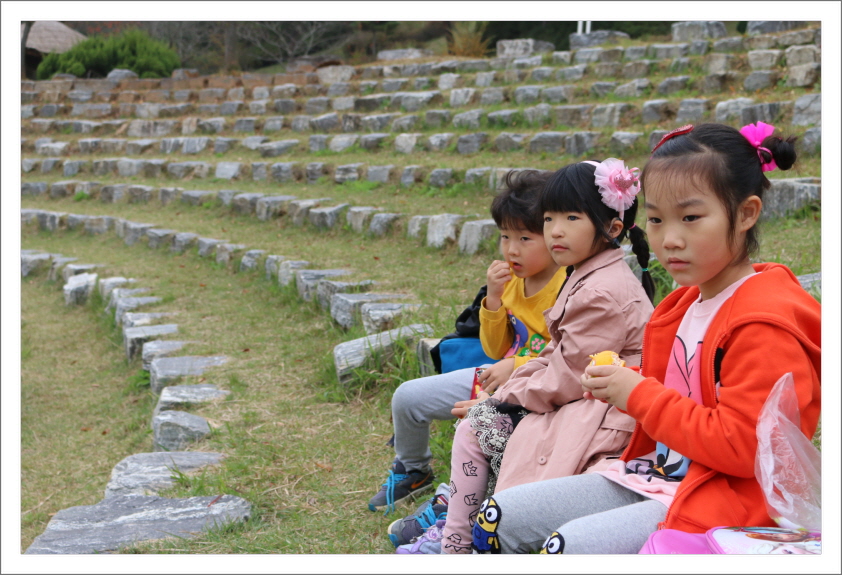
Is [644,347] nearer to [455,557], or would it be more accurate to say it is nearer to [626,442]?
[626,442]

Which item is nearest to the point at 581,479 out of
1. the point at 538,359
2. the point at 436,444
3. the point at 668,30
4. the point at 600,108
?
the point at 538,359

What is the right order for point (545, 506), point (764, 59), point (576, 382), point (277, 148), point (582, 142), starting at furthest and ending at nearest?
point (277, 148) → point (764, 59) → point (582, 142) → point (576, 382) → point (545, 506)

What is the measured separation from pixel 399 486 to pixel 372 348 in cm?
110

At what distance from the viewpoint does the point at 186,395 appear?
3.75m

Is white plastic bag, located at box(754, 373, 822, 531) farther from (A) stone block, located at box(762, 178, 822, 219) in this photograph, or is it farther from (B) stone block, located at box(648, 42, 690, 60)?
(B) stone block, located at box(648, 42, 690, 60)

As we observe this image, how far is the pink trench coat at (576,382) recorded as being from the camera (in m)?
1.71

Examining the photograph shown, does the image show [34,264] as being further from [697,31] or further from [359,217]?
[697,31]

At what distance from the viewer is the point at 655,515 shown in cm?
146

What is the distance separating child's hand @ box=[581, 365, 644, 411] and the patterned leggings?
17.3 inches

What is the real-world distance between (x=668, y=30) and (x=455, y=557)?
14.5m

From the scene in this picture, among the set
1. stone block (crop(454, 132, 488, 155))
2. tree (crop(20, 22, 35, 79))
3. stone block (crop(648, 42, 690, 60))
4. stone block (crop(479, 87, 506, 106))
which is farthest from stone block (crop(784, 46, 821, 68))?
tree (crop(20, 22, 35, 79))

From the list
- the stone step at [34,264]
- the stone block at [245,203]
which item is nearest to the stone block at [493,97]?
the stone block at [245,203]

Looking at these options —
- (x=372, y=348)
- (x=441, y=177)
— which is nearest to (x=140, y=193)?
(x=441, y=177)

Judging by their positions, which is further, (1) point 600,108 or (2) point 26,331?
(1) point 600,108
